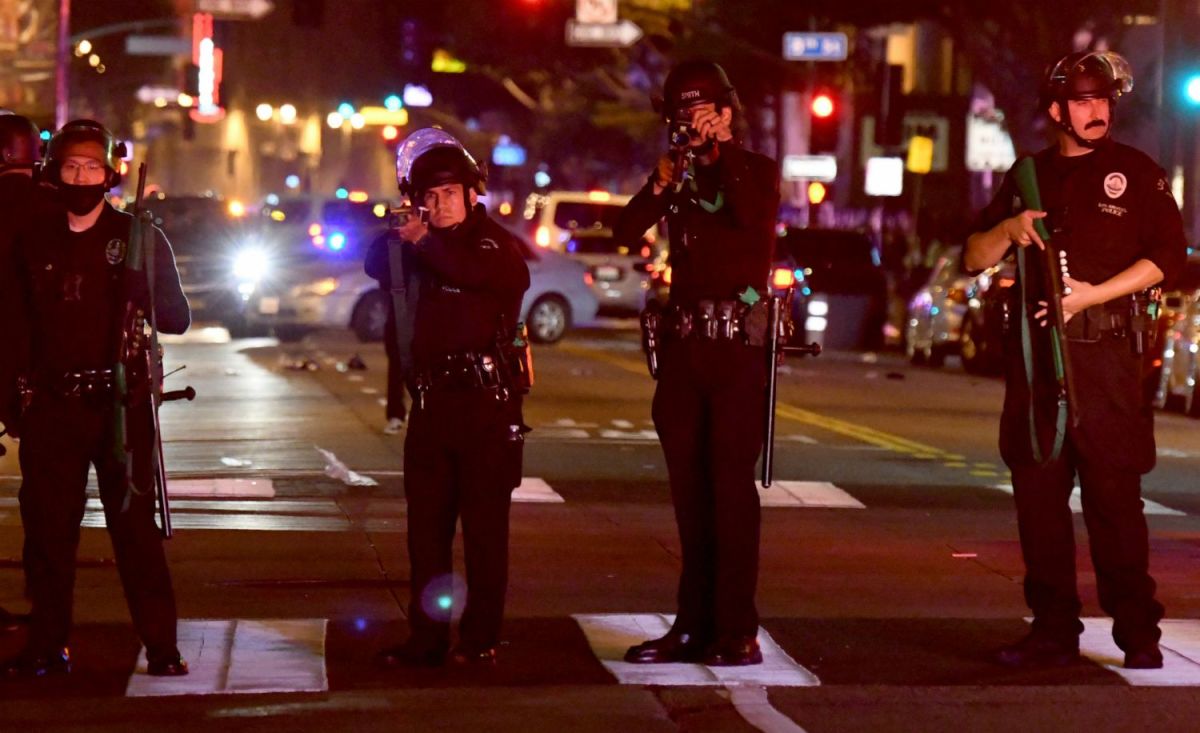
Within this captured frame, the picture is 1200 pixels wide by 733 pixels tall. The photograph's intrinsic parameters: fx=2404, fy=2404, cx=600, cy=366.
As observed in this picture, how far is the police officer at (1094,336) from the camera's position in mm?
7902

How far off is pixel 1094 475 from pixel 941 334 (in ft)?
64.8

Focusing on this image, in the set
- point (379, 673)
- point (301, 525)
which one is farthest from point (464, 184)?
point (301, 525)

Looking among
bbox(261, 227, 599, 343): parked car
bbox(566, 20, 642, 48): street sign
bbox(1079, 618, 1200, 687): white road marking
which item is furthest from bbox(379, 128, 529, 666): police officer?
bbox(566, 20, 642, 48): street sign

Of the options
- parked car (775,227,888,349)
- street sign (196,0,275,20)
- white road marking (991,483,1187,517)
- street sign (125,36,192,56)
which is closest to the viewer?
white road marking (991,483,1187,517)

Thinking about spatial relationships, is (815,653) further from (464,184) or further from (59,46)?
(59,46)

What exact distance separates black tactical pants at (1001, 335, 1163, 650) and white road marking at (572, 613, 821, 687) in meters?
0.90

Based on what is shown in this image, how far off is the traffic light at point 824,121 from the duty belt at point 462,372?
2630 cm

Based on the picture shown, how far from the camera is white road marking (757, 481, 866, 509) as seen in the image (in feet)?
43.4

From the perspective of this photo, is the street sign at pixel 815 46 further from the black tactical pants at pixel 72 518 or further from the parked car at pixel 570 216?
the black tactical pants at pixel 72 518

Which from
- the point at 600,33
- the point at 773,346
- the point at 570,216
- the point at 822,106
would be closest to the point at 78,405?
the point at 773,346

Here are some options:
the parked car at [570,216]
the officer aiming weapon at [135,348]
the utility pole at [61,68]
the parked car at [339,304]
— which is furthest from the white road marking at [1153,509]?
the utility pole at [61,68]

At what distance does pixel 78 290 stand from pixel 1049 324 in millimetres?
3123

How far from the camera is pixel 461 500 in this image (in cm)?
805

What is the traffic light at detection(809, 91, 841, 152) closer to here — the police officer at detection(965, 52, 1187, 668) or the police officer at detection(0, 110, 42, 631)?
the police officer at detection(0, 110, 42, 631)
